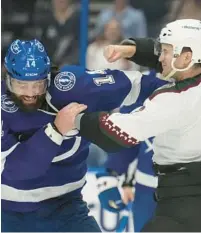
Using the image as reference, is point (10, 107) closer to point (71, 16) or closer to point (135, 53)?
point (135, 53)

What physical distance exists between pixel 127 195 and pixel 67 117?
1.16 m

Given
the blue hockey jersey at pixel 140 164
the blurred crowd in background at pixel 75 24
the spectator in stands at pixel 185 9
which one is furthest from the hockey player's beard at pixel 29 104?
the blurred crowd in background at pixel 75 24

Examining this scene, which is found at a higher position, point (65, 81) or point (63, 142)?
point (65, 81)

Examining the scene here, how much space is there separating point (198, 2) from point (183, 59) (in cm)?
162

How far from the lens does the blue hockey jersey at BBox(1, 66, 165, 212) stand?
8.43 ft

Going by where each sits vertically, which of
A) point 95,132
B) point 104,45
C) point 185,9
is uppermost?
point 95,132

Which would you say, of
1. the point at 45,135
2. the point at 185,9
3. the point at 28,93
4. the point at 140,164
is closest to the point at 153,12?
the point at 185,9

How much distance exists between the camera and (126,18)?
4332 millimetres

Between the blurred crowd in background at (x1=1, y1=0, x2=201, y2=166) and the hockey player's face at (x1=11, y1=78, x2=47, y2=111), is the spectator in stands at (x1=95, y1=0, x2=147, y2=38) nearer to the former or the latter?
the blurred crowd in background at (x1=1, y1=0, x2=201, y2=166)

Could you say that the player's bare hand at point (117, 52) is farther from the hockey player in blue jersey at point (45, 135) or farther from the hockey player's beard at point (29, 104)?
the hockey player's beard at point (29, 104)

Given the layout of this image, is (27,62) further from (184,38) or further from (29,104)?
(184,38)

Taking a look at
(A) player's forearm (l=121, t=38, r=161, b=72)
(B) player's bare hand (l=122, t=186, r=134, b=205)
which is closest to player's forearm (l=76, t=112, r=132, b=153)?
(A) player's forearm (l=121, t=38, r=161, b=72)

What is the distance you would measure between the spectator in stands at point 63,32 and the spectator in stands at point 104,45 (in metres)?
0.08

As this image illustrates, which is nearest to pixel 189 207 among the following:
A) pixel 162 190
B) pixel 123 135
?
pixel 162 190
